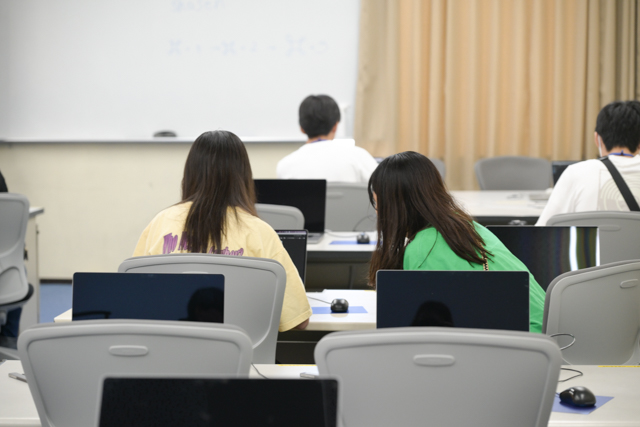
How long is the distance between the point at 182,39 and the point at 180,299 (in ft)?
13.6

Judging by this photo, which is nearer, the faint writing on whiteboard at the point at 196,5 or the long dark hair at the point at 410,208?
the long dark hair at the point at 410,208

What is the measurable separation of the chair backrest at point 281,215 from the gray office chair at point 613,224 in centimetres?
113

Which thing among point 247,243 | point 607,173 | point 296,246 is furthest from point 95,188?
point 607,173

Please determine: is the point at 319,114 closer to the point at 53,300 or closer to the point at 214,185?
the point at 214,185

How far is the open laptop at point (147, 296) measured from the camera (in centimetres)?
146

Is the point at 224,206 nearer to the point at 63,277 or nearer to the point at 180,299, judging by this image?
the point at 180,299

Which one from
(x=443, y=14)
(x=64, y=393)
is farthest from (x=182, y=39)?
(x=64, y=393)

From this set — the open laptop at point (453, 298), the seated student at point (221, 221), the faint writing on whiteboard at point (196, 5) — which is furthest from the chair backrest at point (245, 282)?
the faint writing on whiteboard at point (196, 5)

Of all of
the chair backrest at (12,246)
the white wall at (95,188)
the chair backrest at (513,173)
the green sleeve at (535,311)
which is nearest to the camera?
the green sleeve at (535,311)

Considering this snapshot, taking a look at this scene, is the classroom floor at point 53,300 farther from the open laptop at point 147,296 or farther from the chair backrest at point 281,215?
the open laptop at point 147,296

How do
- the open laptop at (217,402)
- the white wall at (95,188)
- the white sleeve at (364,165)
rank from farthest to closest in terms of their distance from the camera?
1. the white wall at (95,188)
2. the white sleeve at (364,165)
3. the open laptop at (217,402)

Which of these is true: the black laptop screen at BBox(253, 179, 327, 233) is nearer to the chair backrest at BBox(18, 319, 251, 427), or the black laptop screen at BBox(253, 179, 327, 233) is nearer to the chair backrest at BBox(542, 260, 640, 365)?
the chair backrest at BBox(542, 260, 640, 365)

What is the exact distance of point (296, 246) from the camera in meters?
2.32

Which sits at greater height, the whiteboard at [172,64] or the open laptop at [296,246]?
the whiteboard at [172,64]
